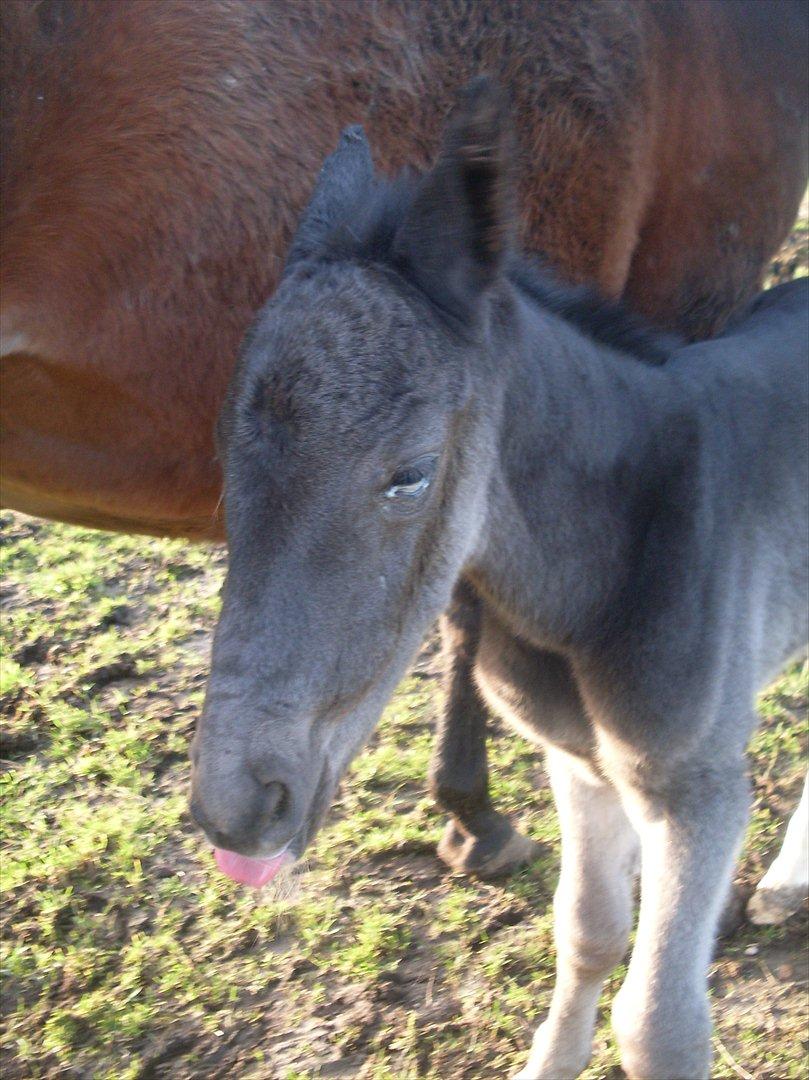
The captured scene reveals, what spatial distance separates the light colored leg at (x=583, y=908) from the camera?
2520 mm

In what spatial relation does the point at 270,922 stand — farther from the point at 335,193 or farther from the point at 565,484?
the point at 335,193

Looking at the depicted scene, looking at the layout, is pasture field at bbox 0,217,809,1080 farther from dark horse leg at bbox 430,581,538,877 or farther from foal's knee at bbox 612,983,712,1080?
foal's knee at bbox 612,983,712,1080

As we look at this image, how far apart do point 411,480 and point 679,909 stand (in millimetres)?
990

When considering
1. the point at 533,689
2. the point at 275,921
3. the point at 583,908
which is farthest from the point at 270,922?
the point at 533,689

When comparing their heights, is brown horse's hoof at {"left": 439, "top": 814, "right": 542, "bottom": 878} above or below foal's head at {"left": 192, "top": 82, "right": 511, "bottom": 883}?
below

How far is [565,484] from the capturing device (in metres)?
2.20

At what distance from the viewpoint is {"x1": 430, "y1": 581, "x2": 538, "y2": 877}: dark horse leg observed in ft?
10.6

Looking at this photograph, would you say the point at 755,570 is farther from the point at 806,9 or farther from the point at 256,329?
the point at 806,9

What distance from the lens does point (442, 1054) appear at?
2.73 metres

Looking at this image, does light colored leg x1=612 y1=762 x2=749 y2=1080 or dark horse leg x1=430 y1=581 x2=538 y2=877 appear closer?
light colored leg x1=612 y1=762 x2=749 y2=1080

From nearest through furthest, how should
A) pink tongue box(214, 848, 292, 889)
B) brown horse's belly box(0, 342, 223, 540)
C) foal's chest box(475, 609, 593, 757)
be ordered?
pink tongue box(214, 848, 292, 889)
foal's chest box(475, 609, 593, 757)
brown horse's belly box(0, 342, 223, 540)

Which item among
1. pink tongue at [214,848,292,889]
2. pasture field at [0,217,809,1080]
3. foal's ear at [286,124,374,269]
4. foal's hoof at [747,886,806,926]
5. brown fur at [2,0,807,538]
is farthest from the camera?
foal's hoof at [747,886,806,926]

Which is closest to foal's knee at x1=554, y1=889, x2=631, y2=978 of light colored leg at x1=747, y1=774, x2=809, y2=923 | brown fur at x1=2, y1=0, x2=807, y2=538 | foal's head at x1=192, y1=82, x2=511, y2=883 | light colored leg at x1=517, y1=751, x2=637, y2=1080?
light colored leg at x1=517, y1=751, x2=637, y2=1080

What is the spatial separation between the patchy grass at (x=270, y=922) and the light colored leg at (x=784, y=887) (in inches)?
2.6
